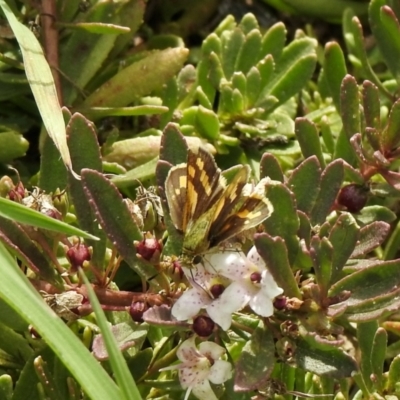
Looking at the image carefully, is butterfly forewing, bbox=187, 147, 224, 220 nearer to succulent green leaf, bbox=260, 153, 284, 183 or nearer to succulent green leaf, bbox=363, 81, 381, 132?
succulent green leaf, bbox=260, 153, 284, 183

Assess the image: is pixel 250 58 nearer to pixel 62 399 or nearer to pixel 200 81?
pixel 200 81

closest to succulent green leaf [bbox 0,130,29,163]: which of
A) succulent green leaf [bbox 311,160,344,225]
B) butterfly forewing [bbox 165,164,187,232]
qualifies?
butterfly forewing [bbox 165,164,187,232]

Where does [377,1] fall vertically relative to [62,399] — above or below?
above

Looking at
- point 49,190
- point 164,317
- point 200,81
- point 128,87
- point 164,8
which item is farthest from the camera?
point 164,8

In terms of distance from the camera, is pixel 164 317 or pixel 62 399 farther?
pixel 62 399

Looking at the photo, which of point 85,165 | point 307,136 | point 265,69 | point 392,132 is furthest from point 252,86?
point 85,165

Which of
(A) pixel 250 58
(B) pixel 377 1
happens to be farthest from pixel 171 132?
(B) pixel 377 1
